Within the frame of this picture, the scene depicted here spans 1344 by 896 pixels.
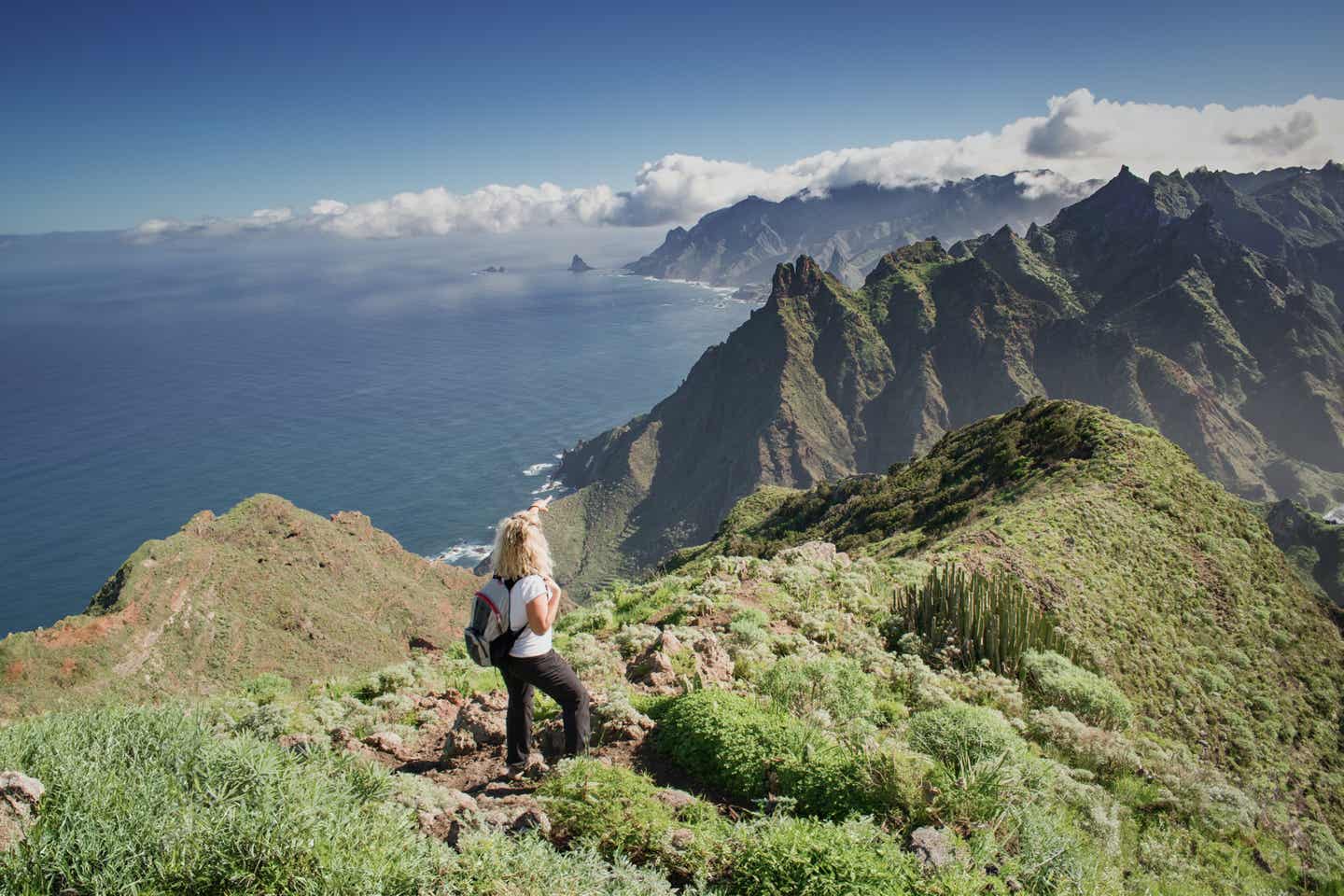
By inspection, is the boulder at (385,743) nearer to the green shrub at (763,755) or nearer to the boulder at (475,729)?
the boulder at (475,729)

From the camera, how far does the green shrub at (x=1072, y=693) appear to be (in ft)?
35.7

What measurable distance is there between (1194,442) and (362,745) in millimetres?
180788

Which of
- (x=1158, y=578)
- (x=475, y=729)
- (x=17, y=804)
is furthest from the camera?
(x=1158, y=578)

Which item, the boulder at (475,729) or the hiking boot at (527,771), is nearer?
the hiking boot at (527,771)

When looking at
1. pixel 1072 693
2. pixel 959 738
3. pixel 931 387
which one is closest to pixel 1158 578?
pixel 1072 693

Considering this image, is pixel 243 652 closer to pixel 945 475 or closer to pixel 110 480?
pixel 945 475

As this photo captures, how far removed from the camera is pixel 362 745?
23.9 feet

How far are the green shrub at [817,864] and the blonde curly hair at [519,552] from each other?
2886 millimetres

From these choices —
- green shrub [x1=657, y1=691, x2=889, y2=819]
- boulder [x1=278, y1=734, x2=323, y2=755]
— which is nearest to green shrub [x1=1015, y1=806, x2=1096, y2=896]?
green shrub [x1=657, y1=691, x2=889, y2=819]

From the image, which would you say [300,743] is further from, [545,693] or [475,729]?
[545,693]

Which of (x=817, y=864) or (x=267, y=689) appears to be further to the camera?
(x=267, y=689)

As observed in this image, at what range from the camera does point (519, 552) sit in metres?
6.27

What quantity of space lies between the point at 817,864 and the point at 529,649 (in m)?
3.06

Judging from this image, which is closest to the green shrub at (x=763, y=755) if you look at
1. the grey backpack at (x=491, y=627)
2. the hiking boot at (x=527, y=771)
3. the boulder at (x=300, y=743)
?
the hiking boot at (x=527, y=771)
